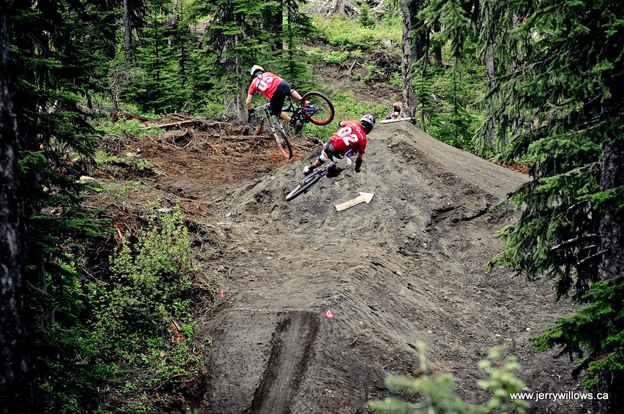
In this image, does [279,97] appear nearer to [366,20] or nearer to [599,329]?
[599,329]

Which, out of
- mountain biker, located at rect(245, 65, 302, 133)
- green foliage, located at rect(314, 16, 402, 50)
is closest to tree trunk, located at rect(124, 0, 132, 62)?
Result: green foliage, located at rect(314, 16, 402, 50)

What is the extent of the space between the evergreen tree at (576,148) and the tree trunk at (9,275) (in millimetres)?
5472

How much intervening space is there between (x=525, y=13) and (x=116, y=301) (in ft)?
29.4

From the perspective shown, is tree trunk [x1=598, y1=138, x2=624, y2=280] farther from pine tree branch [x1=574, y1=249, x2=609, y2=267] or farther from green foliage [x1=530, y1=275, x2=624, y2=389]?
green foliage [x1=530, y1=275, x2=624, y2=389]

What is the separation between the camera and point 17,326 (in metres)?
4.14

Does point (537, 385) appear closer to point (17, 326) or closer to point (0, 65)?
point (17, 326)

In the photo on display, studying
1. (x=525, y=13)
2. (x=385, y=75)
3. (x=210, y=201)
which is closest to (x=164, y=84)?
(x=210, y=201)

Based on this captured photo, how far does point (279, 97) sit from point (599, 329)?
9.46 m

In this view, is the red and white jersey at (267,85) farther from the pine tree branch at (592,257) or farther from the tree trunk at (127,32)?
the tree trunk at (127,32)

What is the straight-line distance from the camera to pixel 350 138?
36.5 ft

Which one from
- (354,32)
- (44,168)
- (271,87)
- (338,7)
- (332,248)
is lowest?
(332,248)

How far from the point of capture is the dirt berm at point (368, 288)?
8.70 meters

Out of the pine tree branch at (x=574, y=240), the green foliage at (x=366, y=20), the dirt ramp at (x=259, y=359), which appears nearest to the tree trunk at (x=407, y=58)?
the dirt ramp at (x=259, y=359)

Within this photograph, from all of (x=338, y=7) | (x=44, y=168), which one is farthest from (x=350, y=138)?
(x=338, y=7)
